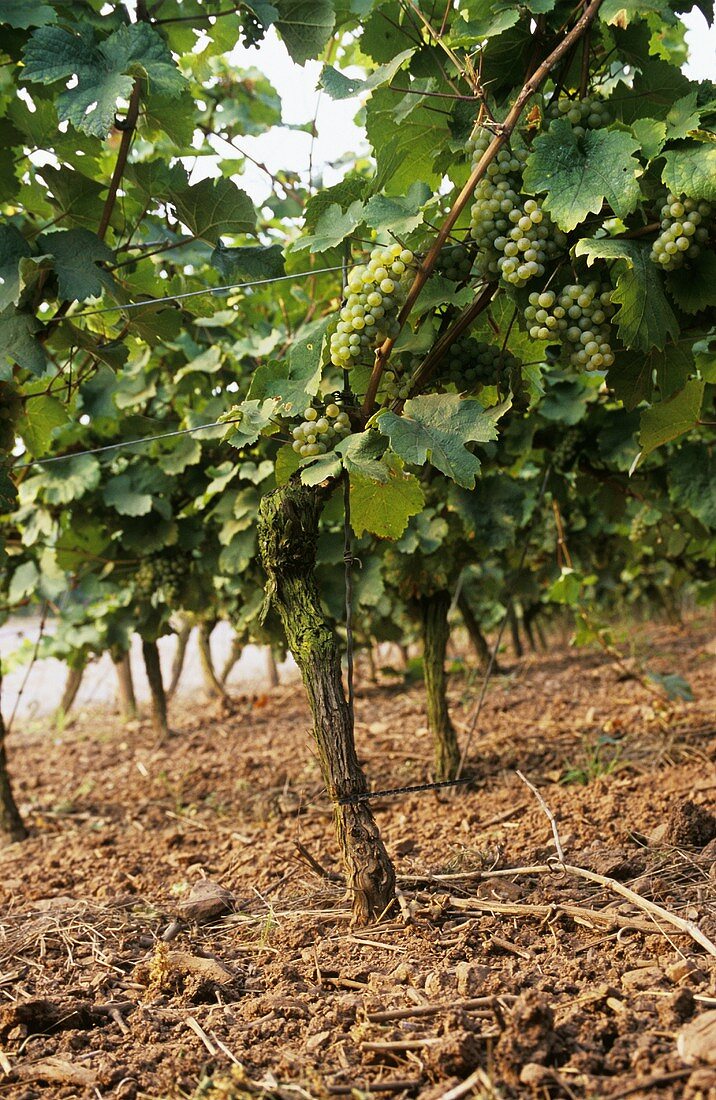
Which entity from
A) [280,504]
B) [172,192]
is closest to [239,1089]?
[280,504]

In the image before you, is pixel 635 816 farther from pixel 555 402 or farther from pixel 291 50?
pixel 291 50

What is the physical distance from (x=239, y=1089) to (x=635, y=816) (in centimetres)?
192

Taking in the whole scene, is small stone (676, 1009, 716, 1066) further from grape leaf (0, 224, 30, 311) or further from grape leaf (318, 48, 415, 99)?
grape leaf (0, 224, 30, 311)

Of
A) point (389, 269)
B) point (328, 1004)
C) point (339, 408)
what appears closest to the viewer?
point (328, 1004)

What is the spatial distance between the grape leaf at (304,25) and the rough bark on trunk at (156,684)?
3819 millimetres

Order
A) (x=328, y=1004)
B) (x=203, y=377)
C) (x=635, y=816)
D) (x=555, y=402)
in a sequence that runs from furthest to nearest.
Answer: (x=203, y=377), (x=555, y=402), (x=635, y=816), (x=328, y=1004)

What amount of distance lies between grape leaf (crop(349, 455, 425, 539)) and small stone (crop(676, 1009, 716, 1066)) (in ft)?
3.91

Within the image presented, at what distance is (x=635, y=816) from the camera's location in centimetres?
322

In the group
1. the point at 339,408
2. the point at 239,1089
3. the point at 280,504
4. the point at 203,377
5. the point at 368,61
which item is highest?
the point at 368,61

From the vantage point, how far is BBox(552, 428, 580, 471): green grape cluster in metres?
3.98

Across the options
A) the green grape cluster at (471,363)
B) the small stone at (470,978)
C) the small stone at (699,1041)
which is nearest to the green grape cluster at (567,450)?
the green grape cluster at (471,363)

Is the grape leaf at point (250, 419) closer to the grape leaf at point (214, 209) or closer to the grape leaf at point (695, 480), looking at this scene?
the grape leaf at point (214, 209)

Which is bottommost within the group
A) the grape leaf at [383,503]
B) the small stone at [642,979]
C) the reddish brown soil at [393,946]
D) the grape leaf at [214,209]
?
the small stone at [642,979]

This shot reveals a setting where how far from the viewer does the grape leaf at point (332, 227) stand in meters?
2.14
